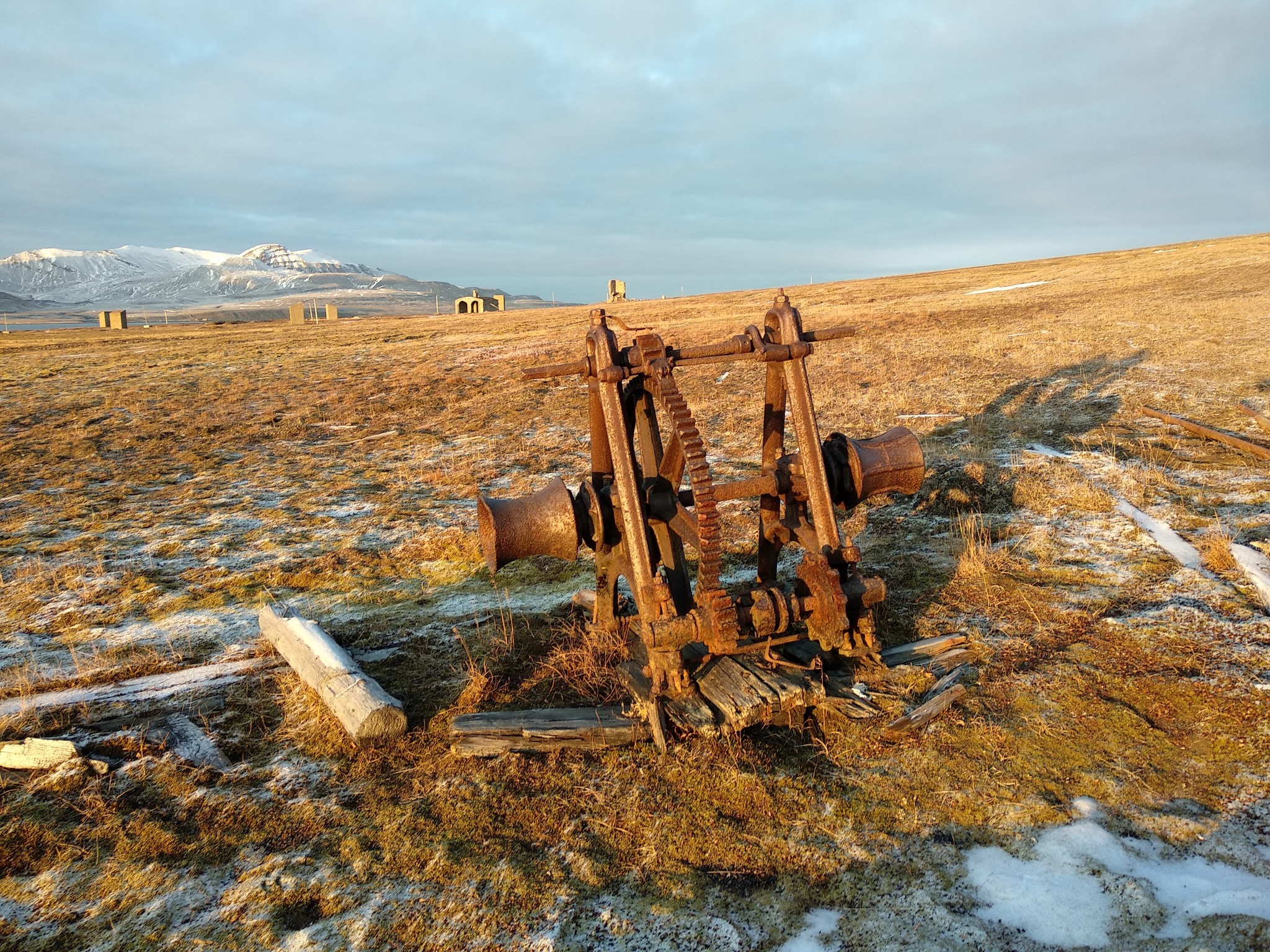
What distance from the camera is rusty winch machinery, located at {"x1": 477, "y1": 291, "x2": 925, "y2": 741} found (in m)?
4.27

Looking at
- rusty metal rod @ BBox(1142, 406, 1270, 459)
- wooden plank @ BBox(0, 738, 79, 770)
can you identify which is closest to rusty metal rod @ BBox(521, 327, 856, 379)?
wooden plank @ BBox(0, 738, 79, 770)

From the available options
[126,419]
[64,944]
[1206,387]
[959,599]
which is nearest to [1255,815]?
[959,599]

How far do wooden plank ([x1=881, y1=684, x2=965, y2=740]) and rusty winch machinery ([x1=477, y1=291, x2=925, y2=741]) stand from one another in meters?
0.45

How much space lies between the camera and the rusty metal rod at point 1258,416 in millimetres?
8820

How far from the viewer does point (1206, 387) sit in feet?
35.6

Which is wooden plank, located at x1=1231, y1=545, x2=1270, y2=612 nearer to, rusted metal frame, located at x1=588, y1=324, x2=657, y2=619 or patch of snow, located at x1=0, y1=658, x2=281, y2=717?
rusted metal frame, located at x1=588, y1=324, x2=657, y2=619

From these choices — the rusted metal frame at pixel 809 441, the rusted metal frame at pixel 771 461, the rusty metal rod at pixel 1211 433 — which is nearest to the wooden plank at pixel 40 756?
the rusted metal frame at pixel 771 461

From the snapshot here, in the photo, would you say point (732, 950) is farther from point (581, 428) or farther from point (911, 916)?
point (581, 428)

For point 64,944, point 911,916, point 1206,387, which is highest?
point 1206,387

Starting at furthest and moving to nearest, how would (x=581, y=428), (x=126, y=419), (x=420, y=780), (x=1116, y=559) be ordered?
(x=126, y=419), (x=581, y=428), (x=1116, y=559), (x=420, y=780)

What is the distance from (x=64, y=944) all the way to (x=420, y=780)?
158cm

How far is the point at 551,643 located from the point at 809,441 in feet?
8.17

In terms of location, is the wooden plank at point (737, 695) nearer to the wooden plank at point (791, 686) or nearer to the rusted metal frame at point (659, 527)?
the wooden plank at point (791, 686)

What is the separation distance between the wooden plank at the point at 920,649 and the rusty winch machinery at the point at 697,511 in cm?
32
